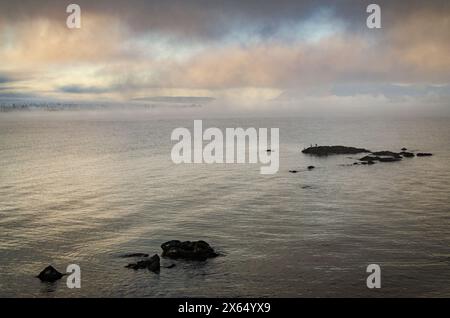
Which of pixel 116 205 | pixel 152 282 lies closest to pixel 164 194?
pixel 116 205

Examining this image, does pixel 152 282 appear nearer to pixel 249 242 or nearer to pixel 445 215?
pixel 249 242

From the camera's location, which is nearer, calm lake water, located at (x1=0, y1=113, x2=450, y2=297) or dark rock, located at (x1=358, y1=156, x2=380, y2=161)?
calm lake water, located at (x1=0, y1=113, x2=450, y2=297)

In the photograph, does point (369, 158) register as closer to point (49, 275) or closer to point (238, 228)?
point (238, 228)

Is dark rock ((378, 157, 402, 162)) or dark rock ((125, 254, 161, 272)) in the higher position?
dark rock ((378, 157, 402, 162))

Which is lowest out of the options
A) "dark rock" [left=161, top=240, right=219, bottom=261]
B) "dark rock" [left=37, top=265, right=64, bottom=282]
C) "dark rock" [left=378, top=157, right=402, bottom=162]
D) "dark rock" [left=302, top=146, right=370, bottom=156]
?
"dark rock" [left=37, top=265, right=64, bottom=282]

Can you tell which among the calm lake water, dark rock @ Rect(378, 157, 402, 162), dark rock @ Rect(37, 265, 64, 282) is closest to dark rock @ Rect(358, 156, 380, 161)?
dark rock @ Rect(378, 157, 402, 162)

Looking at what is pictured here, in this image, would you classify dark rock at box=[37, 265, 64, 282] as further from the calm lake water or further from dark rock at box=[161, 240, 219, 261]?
dark rock at box=[161, 240, 219, 261]
